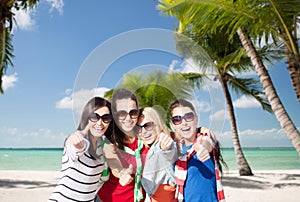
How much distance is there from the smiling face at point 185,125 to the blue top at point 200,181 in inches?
4.8

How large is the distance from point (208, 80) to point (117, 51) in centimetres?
57

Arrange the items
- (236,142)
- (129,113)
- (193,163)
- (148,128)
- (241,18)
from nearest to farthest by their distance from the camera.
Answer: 1. (129,113)
2. (148,128)
3. (193,163)
4. (241,18)
5. (236,142)

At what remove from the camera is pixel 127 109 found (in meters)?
1.96

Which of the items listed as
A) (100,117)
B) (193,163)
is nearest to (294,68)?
(193,163)

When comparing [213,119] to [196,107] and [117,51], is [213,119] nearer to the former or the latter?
[196,107]

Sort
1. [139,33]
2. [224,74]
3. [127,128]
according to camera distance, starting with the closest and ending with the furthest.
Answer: [139,33] → [127,128] → [224,74]

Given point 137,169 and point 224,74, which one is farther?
point 224,74

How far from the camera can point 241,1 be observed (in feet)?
20.5

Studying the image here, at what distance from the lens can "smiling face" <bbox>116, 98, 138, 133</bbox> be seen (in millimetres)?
1952

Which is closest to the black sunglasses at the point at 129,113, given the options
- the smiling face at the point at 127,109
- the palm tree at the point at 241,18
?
the smiling face at the point at 127,109

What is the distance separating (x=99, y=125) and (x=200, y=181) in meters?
0.80

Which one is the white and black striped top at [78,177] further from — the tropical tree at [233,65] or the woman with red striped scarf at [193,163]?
the tropical tree at [233,65]

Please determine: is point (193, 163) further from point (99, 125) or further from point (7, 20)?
point (7, 20)

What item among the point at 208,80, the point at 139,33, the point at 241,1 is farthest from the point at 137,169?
the point at 241,1
